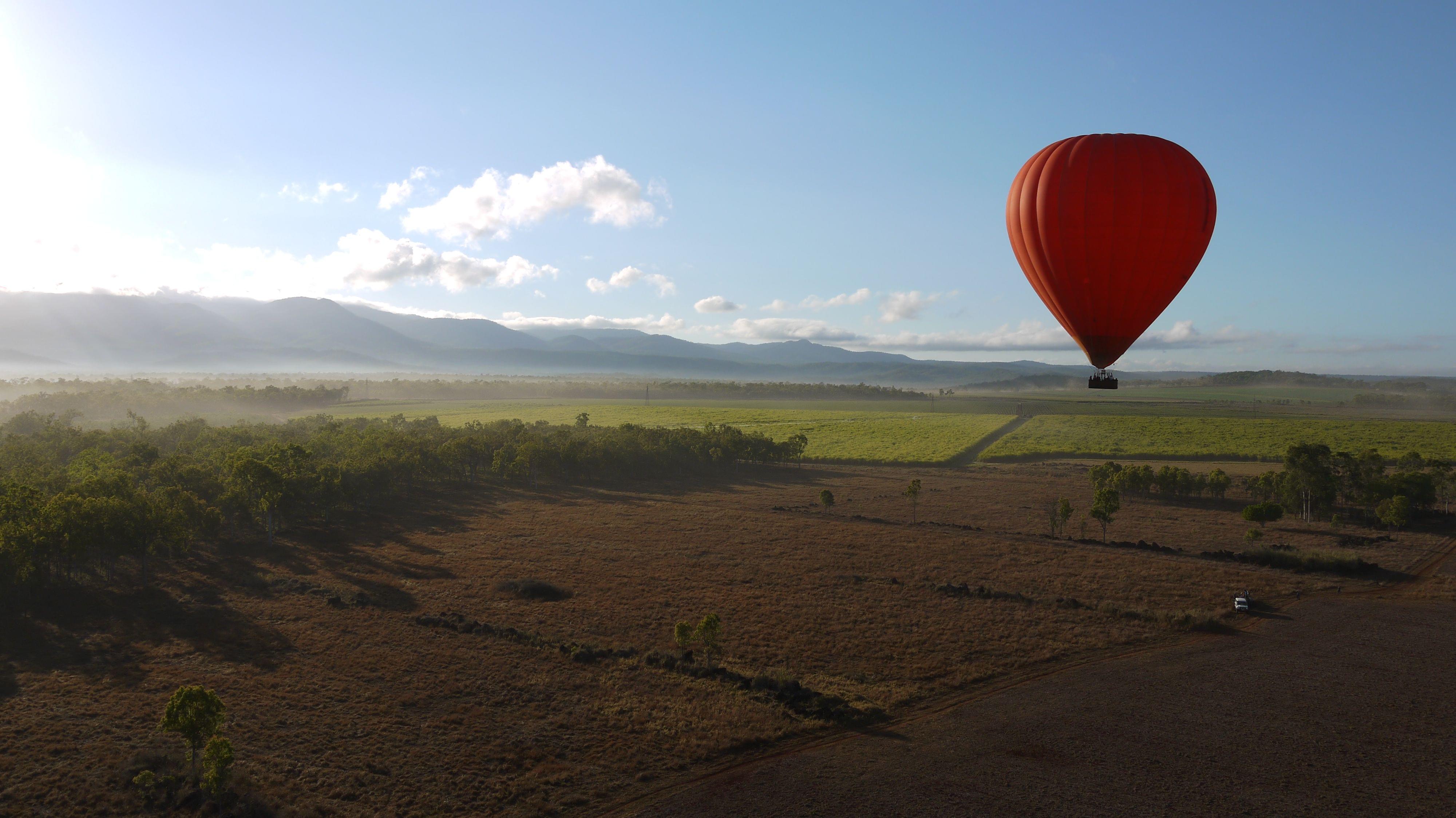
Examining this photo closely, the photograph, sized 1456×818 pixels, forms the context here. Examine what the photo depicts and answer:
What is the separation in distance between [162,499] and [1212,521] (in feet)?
276

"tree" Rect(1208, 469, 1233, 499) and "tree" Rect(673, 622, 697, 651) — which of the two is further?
"tree" Rect(1208, 469, 1233, 499)

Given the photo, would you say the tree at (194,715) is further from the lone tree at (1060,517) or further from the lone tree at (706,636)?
the lone tree at (1060,517)

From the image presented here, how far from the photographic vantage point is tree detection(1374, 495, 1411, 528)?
58653 mm

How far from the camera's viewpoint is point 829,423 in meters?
165

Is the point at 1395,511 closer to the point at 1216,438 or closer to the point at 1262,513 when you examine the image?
the point at 1262,513

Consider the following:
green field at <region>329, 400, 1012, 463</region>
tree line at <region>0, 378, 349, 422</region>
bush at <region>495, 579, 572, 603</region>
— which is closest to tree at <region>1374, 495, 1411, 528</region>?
green field at <region>329, 400, 1012, 463</region>

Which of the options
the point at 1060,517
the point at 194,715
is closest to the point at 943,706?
the point at 194,715

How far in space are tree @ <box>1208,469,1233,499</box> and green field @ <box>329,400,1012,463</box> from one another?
3827 cm

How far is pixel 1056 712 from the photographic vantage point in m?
26.9

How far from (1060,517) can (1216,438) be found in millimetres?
83093

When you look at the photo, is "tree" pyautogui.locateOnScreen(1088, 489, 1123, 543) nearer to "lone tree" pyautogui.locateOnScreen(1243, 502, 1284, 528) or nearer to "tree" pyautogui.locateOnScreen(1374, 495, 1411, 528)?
"lone tree" pyautogui.locateOnScreen(1243, 502, 1284, 528)

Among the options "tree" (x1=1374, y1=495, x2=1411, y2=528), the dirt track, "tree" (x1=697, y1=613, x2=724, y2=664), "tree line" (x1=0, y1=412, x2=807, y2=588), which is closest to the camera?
the dirt track

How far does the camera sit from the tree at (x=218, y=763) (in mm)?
19906

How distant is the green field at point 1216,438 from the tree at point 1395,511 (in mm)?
47934
